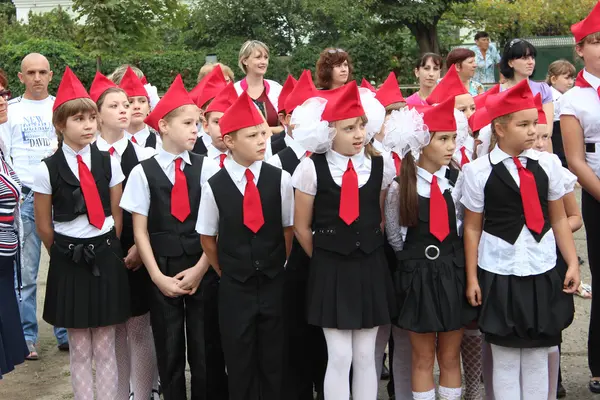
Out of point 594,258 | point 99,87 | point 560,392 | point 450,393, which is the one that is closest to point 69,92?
point 99,87

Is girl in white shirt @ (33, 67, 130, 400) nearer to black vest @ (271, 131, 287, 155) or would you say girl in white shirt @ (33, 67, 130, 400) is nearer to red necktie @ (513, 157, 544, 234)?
black vest @ (271, 131, 287, 155)

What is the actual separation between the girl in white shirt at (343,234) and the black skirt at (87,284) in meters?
1.09

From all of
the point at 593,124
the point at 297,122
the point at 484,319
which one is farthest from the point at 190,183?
the point at 593,124

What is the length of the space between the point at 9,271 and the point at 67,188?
0.66m

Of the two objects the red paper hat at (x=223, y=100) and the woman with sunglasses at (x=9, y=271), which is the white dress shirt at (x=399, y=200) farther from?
the woman with sunglasses at (x=9, y=271)

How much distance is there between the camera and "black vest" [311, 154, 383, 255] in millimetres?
3895

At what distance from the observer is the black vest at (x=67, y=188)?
13.8ft

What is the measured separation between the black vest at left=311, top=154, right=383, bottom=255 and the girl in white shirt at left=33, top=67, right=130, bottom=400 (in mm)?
1203

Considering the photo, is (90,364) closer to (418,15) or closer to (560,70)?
(560,70)

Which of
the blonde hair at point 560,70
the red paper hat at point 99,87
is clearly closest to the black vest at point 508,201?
the red paper hat at point 99,87

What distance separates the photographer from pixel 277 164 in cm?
463

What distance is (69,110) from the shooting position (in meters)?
4.30

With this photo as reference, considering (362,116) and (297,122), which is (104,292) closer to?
(297,122)

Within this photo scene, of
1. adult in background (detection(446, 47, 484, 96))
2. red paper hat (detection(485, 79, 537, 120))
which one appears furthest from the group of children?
adult in background (detection(446, 47, 484, 96))
